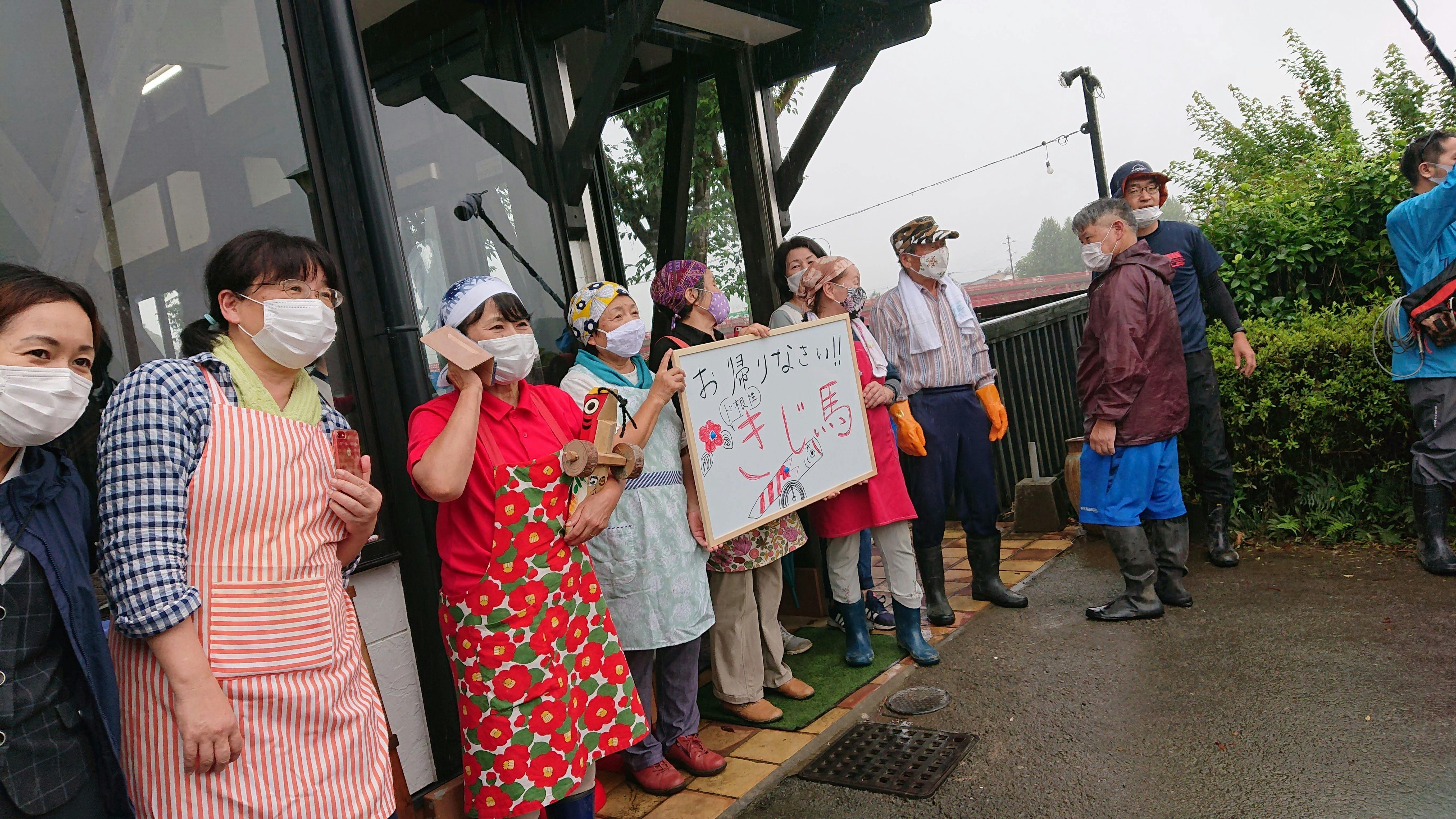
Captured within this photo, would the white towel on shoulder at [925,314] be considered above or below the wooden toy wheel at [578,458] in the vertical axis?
above

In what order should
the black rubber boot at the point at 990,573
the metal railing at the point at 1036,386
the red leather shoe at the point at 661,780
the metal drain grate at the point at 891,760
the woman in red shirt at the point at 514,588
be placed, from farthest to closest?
the metal railing at the point at 1036,386, the black rubber boot at the point at 990,573, the red leather shoe at the point at 661,780, the metal drain grate at the point at 891,760, the woman in red shirt at the point at 514,588

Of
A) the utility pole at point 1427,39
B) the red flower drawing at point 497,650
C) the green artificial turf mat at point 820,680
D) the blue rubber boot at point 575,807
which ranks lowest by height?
the green artificial turf mat at point 820,680

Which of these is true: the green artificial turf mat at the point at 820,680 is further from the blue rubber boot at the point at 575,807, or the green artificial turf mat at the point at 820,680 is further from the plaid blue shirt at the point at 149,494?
the plaid blue shirt at the point at 149,494

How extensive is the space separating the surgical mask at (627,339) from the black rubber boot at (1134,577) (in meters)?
2.60

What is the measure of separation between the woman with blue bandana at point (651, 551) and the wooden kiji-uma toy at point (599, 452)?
0.13 meters

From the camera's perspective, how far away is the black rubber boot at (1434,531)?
4422 millimetres

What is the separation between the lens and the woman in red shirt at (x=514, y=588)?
246 centimetres

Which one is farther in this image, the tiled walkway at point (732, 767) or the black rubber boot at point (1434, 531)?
the black rubber boot at point (1434, 531)

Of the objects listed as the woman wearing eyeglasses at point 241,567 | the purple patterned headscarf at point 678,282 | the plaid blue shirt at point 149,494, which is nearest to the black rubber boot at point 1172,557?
the purple patterned headscarf at point 678,282

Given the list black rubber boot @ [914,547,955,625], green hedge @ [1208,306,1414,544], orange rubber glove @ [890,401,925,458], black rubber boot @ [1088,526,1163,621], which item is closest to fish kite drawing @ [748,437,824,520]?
orange rubber glove @ [890,401,925,458]

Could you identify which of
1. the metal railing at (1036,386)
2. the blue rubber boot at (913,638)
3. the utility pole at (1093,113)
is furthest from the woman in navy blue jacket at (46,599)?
the utility pole at (1093,113)

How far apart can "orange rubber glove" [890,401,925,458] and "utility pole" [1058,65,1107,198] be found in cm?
874

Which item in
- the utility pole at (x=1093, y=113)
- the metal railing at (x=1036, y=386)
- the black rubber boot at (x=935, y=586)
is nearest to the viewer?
the black rubber boot at (x=935, y=586)

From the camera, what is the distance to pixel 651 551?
125 inches
